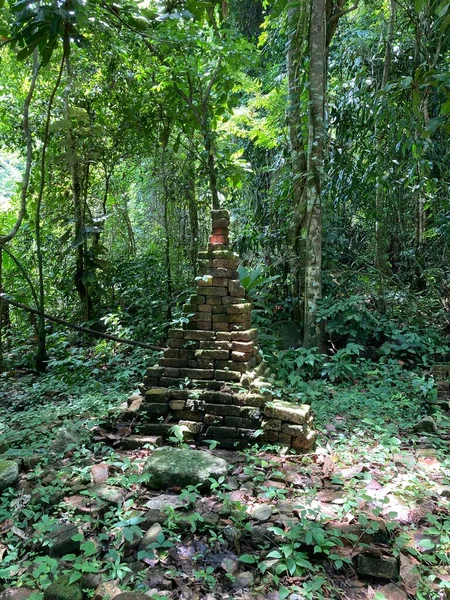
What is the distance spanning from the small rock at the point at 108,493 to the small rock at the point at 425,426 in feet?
8.61

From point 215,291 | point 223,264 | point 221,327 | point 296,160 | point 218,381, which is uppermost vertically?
point 296,160

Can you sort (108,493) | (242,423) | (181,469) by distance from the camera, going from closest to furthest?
(108,493) < (181,469) < (242,423)

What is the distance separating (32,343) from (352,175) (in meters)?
6.19

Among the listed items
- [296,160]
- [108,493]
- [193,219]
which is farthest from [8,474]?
[193,219]

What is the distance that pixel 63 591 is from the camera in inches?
78.7

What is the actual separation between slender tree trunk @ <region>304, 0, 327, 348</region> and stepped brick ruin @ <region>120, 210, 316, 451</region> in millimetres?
2066

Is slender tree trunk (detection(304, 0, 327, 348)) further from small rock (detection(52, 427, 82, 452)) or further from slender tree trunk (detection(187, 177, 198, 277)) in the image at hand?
small rock (detection(52, 427, 82, 452))

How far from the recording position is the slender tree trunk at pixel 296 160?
6301mm

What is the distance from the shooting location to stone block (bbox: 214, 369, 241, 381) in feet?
12.4

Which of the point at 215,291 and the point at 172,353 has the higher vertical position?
the point at 215,291

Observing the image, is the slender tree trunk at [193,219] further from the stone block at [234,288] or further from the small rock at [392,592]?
the small rock at [392,592]

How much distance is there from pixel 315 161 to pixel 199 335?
3166 millimetres

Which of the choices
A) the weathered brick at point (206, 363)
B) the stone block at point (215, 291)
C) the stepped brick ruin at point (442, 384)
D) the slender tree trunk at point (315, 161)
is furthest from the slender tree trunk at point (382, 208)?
the weathered brick at point (206, 363)

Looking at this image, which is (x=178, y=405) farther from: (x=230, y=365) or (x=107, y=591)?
(x=107, y=591)
